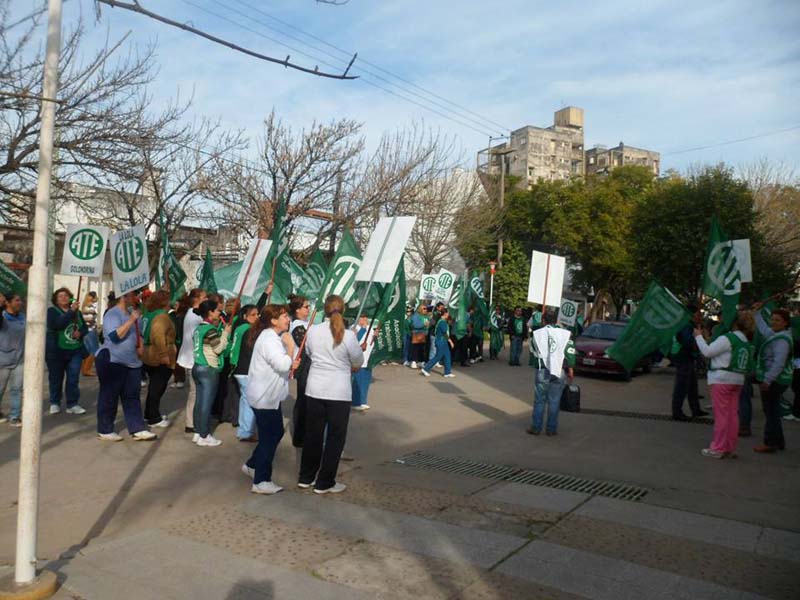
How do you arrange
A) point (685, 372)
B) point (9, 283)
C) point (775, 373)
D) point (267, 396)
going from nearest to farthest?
1. point (267, 396)
2. point (775, 373)
3. point (9, 283)
4. point (685, 372)

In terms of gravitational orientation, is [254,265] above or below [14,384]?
above

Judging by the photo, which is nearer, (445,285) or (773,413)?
(773,413)

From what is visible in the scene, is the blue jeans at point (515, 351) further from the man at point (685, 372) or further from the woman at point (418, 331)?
the man at point (685, 372)

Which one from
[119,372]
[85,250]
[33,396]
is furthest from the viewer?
[85,250]

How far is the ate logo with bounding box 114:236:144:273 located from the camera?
8898 mm

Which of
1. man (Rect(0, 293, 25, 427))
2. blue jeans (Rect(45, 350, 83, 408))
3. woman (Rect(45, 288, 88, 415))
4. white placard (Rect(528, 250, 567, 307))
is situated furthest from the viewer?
white placard (Rect(528, 250, 567, 307))

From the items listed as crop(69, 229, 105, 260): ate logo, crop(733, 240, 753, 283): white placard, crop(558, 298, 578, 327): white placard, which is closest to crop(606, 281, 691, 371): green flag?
crop(733, 240, 753, 283): white placard

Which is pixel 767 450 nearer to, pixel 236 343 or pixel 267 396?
pixel 267 396

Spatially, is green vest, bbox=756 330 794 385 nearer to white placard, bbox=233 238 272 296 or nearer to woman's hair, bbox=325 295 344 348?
woman's hair, bbox=325 295 344 348

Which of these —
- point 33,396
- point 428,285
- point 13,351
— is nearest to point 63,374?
point 13,351

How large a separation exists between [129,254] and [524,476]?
18.7 ft

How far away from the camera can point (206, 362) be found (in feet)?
26.0

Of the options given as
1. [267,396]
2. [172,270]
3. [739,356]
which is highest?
[172,270]

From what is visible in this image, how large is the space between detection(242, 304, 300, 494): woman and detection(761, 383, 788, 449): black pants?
574 centimetres
